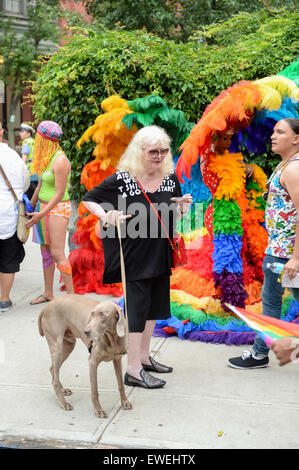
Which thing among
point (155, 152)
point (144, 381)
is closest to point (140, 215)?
point (155, 152)

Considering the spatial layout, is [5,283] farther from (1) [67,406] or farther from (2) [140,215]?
(2) [140,215]

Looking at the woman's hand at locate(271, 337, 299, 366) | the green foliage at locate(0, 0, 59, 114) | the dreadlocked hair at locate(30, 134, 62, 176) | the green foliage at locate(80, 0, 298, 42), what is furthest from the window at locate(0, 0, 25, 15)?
the woman's hand at locate(271, 337, 299, 366)

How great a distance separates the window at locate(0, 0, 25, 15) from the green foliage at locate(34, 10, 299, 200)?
1859 centimetres

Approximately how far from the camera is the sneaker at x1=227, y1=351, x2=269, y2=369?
376cm

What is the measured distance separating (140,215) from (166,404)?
118cm

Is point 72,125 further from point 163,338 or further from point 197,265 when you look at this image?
point 163,338

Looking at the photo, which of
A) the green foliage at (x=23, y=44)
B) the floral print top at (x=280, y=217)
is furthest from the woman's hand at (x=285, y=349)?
the green foliage at (x=23, y=44)

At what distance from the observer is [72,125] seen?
5719 mm

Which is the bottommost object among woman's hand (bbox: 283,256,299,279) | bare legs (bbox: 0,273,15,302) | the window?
bare legs (bbox: 0,273,15,302)

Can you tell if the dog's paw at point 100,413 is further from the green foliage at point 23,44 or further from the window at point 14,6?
the window at point 14,6

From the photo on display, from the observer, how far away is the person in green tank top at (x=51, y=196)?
4.82 m

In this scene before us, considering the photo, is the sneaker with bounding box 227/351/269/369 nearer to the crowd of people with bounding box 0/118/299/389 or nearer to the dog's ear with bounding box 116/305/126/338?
the crowd of people with bounding box 0/118/299/389

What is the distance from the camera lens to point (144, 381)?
3.47m

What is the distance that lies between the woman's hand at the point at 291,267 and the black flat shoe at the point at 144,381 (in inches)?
43.2
